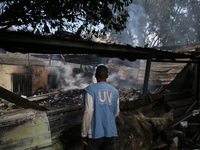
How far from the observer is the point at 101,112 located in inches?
98.6

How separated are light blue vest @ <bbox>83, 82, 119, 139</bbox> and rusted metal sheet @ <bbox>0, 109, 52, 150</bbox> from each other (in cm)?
90

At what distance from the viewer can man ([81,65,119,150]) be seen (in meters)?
2.43

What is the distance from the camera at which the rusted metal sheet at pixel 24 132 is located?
2293mm

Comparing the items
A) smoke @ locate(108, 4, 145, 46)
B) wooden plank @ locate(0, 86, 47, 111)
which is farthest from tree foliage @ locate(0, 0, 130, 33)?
smoke @ locate(108, 4, 145, 46)

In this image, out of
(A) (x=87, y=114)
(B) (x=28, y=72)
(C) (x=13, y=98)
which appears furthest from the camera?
(B) (x=28, y=72)

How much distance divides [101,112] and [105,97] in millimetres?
278

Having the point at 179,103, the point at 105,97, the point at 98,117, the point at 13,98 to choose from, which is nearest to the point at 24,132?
the point at 13,98

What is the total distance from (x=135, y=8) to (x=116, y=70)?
12844 millimetres

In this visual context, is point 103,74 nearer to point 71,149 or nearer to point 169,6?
point 71,149

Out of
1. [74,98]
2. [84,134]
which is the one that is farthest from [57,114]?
[74,98]

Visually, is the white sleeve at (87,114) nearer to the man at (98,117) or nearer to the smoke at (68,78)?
the man at (98,117)

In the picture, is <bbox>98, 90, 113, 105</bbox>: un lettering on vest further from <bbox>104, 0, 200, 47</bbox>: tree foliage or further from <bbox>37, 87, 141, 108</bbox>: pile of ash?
<bbox>104, 0, 200, 47</bbox>: tree foliage

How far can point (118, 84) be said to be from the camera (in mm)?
16500

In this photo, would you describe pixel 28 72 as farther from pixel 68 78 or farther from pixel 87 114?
pixel 87 114
